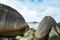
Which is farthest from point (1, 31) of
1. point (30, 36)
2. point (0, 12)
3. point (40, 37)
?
point (30, 36)

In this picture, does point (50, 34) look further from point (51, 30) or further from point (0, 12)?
point (0, 12)

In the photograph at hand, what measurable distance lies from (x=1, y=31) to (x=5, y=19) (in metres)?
0.16

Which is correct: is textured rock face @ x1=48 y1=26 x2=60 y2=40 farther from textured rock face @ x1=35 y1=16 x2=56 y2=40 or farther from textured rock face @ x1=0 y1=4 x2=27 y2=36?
textured rock face @ x1=0 y1=4 x2=27 y2=36

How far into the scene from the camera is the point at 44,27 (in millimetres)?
6641

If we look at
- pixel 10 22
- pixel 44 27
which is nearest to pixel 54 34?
pixel 44 27

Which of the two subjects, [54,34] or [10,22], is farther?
[54,34]

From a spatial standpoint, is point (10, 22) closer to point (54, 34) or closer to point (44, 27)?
point (54, 34)

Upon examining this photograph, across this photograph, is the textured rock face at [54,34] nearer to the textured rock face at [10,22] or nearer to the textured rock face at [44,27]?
the textured rock face at [44,27]

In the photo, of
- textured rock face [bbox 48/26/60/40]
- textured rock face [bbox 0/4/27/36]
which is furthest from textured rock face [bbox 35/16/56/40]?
textured rock face [bbox 0/4/27/36]

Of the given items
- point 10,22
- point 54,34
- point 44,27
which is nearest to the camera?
point 10,22

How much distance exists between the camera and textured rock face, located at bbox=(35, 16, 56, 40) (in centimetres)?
634

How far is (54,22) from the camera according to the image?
22.5 feet

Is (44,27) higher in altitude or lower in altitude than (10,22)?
higher

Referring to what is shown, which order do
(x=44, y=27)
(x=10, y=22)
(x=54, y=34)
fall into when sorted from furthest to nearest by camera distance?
(x=44, y=27), (x=54, y=34), (x=10, y=22)
